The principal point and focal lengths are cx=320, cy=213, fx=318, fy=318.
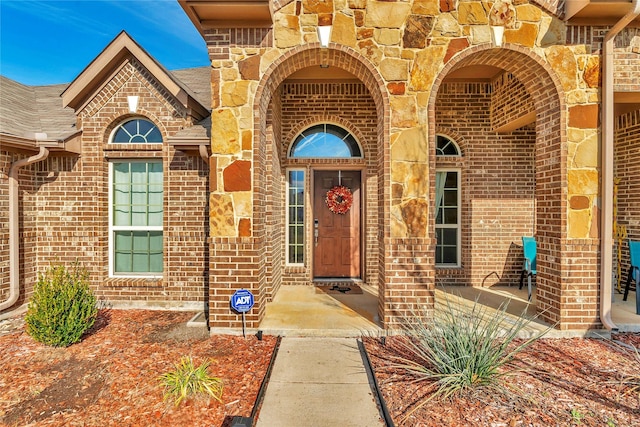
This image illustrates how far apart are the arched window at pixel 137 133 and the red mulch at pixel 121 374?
3064 millimetres

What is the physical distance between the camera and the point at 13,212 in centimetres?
511

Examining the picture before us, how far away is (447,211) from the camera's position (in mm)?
6777

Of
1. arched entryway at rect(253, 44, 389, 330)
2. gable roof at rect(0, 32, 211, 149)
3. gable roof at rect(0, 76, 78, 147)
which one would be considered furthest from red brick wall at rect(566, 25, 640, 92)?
gable roof at rect(0, 76, 78, 147)

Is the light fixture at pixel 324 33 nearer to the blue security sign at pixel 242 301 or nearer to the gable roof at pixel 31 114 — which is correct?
the blue security sign at pixel 242 301

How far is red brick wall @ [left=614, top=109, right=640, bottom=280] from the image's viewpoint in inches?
232

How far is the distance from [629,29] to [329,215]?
5421mm

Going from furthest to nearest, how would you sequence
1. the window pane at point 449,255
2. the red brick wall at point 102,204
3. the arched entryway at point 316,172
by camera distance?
the window pane at point 449,255 < the arched entryway at point 316,172 < the red brick wall at point 102,204

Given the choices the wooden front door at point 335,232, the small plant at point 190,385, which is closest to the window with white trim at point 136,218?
the wooden front door at point 335,232

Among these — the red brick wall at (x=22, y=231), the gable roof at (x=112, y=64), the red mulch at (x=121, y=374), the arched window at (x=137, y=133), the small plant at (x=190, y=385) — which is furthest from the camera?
the arched window at (x=137, y=133)

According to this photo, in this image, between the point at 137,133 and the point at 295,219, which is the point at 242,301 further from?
the point at 137,133

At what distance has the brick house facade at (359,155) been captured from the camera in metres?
4.20

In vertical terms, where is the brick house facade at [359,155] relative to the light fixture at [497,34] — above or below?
below

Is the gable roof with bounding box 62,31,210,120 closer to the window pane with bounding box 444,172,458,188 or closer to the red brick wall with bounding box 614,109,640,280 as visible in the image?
the window pane with bounding box 444,172,458,188

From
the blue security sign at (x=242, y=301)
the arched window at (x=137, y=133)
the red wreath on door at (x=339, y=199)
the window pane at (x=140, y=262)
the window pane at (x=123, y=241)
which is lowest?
the blue security sign at (x=242, y=301)
